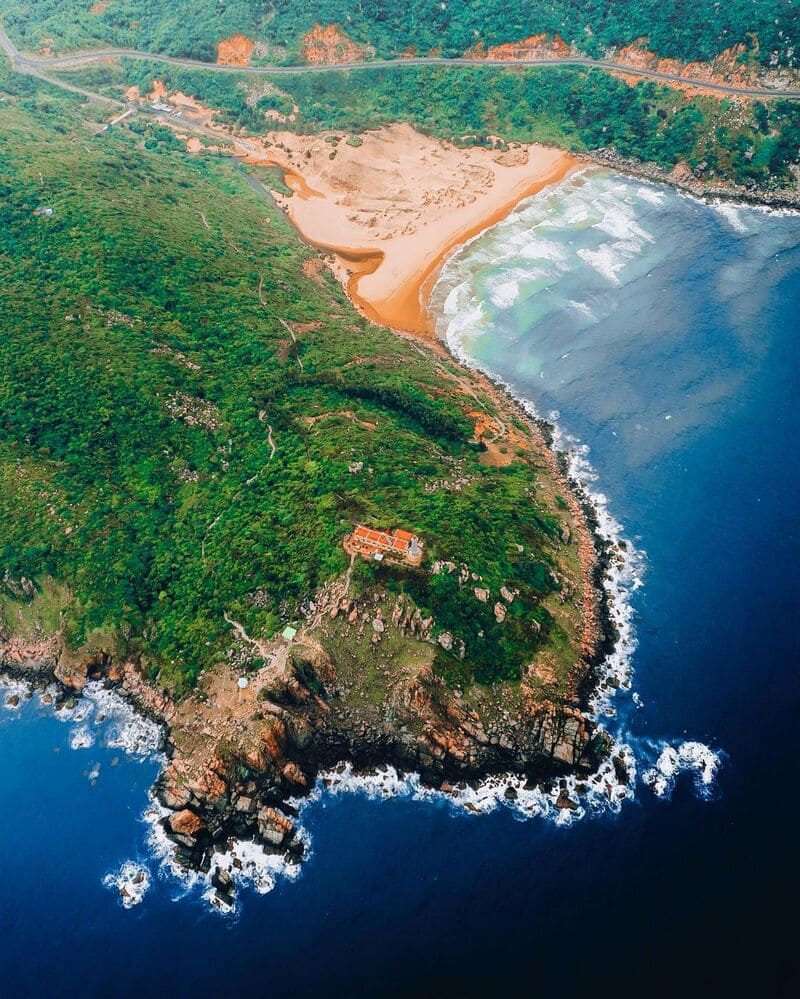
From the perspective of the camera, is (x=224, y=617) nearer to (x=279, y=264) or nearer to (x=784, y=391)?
(x=279, y=264)

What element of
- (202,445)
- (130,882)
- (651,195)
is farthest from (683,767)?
(651,195)

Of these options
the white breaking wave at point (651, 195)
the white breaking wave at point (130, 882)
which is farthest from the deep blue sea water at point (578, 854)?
the white breaking wave at point (651, 195)

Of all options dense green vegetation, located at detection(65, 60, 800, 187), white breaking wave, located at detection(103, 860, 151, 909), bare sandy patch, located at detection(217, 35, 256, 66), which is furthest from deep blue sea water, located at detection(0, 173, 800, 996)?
bare sandy patch, located at detection(217, 35, 256, 66)

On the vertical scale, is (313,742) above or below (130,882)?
above

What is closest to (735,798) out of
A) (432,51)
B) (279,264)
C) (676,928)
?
(676,928)

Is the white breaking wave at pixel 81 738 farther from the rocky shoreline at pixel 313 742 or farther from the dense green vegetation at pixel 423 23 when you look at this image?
the dense green vegetation at pixel 423 23

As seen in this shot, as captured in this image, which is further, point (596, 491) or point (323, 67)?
point (323, 67)

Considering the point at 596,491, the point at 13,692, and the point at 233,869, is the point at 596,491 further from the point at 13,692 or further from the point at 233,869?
the point at 13,692
